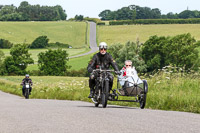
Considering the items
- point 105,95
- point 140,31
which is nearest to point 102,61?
point 105,95

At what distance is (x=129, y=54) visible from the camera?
290 feet

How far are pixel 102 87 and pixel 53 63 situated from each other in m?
95.7

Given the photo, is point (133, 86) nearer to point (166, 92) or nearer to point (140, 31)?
point (166, 92)

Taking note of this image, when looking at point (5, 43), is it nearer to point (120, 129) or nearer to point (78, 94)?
point (78, 94)

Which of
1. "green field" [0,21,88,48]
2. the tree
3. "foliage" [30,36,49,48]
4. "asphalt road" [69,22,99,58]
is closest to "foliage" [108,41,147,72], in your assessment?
the tree

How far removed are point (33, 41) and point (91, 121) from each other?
131994mm

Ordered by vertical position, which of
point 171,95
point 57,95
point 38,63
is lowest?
point 38,63

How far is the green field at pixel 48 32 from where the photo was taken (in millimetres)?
140875

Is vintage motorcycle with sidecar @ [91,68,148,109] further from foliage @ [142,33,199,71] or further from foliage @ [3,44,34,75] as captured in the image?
foliage @ [3,44,34,75]

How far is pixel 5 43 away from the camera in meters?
134

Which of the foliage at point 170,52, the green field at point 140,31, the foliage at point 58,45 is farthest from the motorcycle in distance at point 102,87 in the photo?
the foliage at point 58,45

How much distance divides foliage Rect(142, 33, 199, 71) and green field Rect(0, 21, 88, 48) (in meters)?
43.2

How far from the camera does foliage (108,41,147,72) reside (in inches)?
3406

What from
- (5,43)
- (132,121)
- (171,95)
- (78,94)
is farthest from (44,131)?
(5,43)
